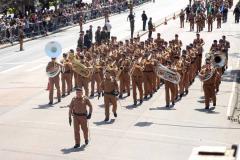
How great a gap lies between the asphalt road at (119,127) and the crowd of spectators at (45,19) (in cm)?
1519

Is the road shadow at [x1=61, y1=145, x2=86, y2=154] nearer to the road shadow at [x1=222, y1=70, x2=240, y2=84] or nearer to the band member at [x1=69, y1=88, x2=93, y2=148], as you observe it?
the band member at [x1=69, y1=88, x2=93, y2=148]

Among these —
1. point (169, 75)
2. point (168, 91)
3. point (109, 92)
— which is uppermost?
point (169, 75)

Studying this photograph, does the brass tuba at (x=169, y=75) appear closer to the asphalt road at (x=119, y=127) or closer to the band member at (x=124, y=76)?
the asphalt road at (x=119, y=127)

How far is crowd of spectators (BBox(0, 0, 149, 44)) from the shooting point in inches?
1612

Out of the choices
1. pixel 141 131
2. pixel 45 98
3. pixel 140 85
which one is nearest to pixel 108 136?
pixel 141 131

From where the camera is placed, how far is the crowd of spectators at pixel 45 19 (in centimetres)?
4094

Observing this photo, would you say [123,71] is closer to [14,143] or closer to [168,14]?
[14,143]

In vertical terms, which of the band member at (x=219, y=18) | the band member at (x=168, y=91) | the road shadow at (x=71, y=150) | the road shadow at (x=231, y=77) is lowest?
the road shadow at (x=71, y=150)

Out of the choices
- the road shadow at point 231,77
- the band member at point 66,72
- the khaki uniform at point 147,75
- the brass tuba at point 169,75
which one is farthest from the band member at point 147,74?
the road shadow at point 231,77

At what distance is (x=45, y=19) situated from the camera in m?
46.7

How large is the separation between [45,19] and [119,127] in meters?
30.7

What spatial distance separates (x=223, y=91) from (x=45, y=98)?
7.49 meters

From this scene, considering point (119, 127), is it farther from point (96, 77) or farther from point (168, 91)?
point (96, 77)

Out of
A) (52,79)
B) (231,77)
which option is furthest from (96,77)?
(231,77)
